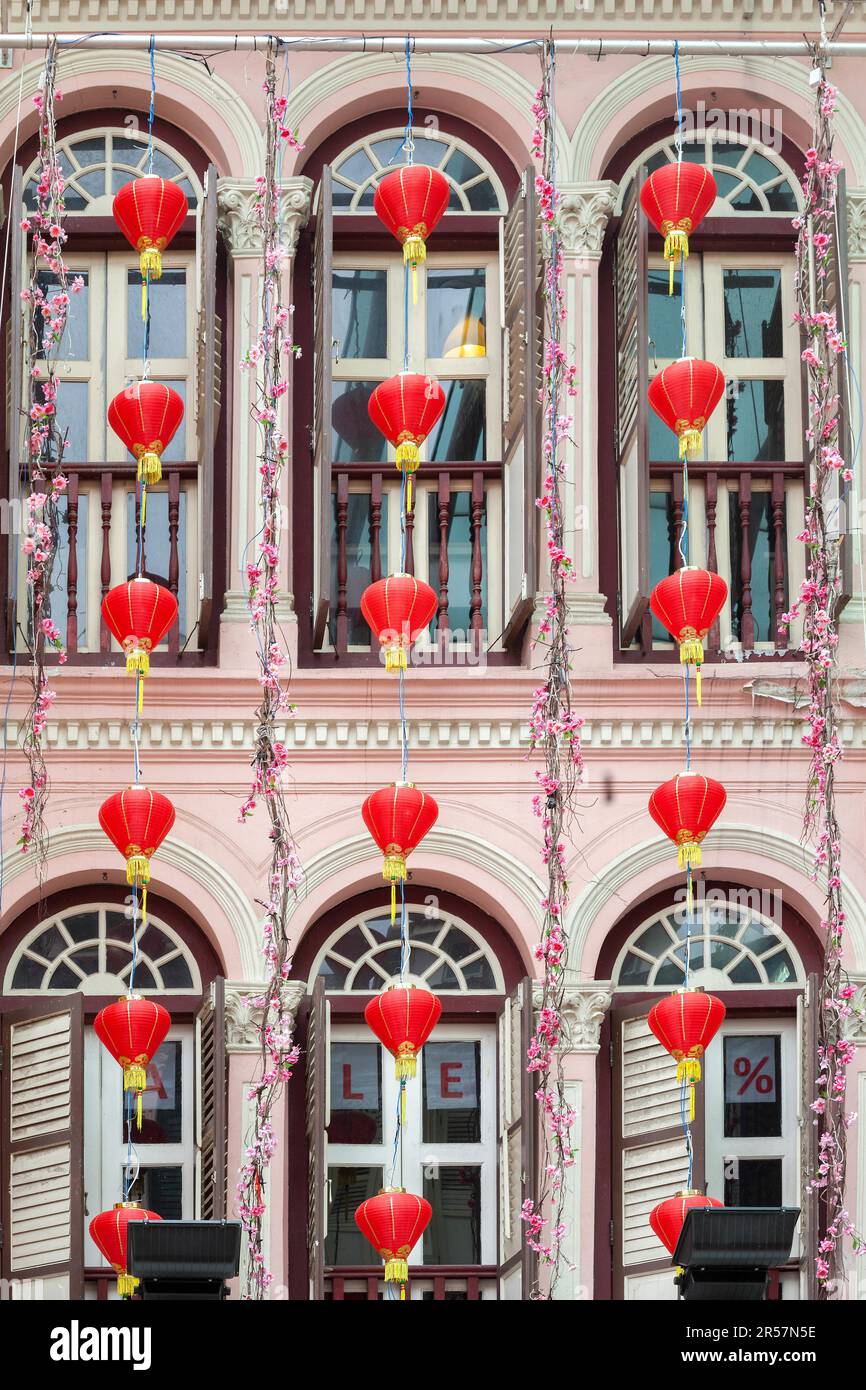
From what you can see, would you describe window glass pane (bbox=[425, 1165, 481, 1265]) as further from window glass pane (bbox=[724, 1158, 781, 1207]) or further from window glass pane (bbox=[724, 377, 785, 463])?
window glass pane (bbox=[724, 377, 785, 463])

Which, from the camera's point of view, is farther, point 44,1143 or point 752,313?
point 752,313

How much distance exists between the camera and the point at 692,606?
12.1m

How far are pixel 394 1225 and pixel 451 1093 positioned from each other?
3.61ft

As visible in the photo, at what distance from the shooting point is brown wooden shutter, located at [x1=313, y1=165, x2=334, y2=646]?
12.6 meters

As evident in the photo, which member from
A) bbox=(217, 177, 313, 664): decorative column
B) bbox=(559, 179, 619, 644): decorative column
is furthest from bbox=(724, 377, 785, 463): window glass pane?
bbox=(217, 177, 313, 664): decorative column

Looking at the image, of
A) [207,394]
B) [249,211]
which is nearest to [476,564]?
[207,394]

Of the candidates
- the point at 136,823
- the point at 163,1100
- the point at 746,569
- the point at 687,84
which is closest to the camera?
the point at 136,823

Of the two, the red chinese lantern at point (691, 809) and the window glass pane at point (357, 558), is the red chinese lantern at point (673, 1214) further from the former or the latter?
the window glass pane at point (357, 558)

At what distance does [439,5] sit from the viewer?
13.3m

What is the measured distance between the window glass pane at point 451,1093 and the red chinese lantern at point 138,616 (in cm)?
187

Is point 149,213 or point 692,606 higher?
point 149,213

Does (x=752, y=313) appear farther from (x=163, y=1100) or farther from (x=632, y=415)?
(x=163, y=1100)

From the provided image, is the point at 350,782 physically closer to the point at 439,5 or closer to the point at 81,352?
the point at 81,352
